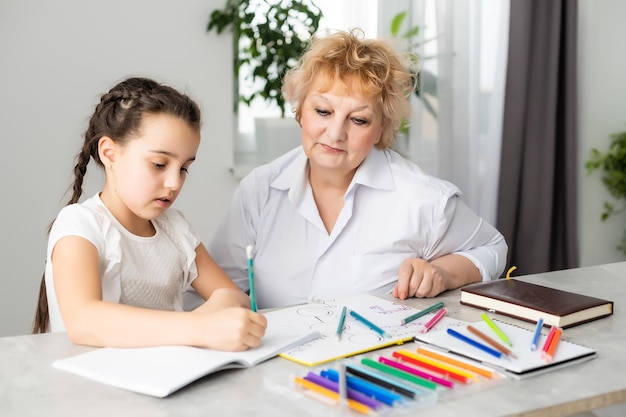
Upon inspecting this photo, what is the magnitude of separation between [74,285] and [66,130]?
6.02 ft

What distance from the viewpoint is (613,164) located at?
419 cm

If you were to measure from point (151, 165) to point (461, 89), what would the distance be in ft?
8.22

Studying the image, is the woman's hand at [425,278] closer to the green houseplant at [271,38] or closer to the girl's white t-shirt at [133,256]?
the girl's white t-shirt at [133,256]

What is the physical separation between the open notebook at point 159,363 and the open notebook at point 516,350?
0.23 metres

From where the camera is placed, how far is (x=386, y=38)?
2.06 metres

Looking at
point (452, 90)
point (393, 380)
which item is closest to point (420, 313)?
point (393, 380)

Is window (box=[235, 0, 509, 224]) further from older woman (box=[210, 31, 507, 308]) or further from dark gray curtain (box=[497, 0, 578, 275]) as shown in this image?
older woman (box=[210, 31, 507, 308])

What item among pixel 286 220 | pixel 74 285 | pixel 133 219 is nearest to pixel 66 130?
pixel 286 220

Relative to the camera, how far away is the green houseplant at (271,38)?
3.32m

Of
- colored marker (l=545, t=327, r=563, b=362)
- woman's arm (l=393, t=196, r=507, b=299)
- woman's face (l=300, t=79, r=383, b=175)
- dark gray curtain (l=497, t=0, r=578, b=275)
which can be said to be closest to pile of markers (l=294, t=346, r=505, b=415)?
colored marker (l=545, t=327, r=563, b=362)

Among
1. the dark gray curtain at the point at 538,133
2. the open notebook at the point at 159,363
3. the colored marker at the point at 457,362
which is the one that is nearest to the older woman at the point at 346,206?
the colored marker at the point at 457,362

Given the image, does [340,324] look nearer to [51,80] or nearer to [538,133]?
[51,80]

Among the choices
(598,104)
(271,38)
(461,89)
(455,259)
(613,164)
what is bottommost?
(613,164)

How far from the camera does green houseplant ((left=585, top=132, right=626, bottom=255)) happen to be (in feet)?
13.6
